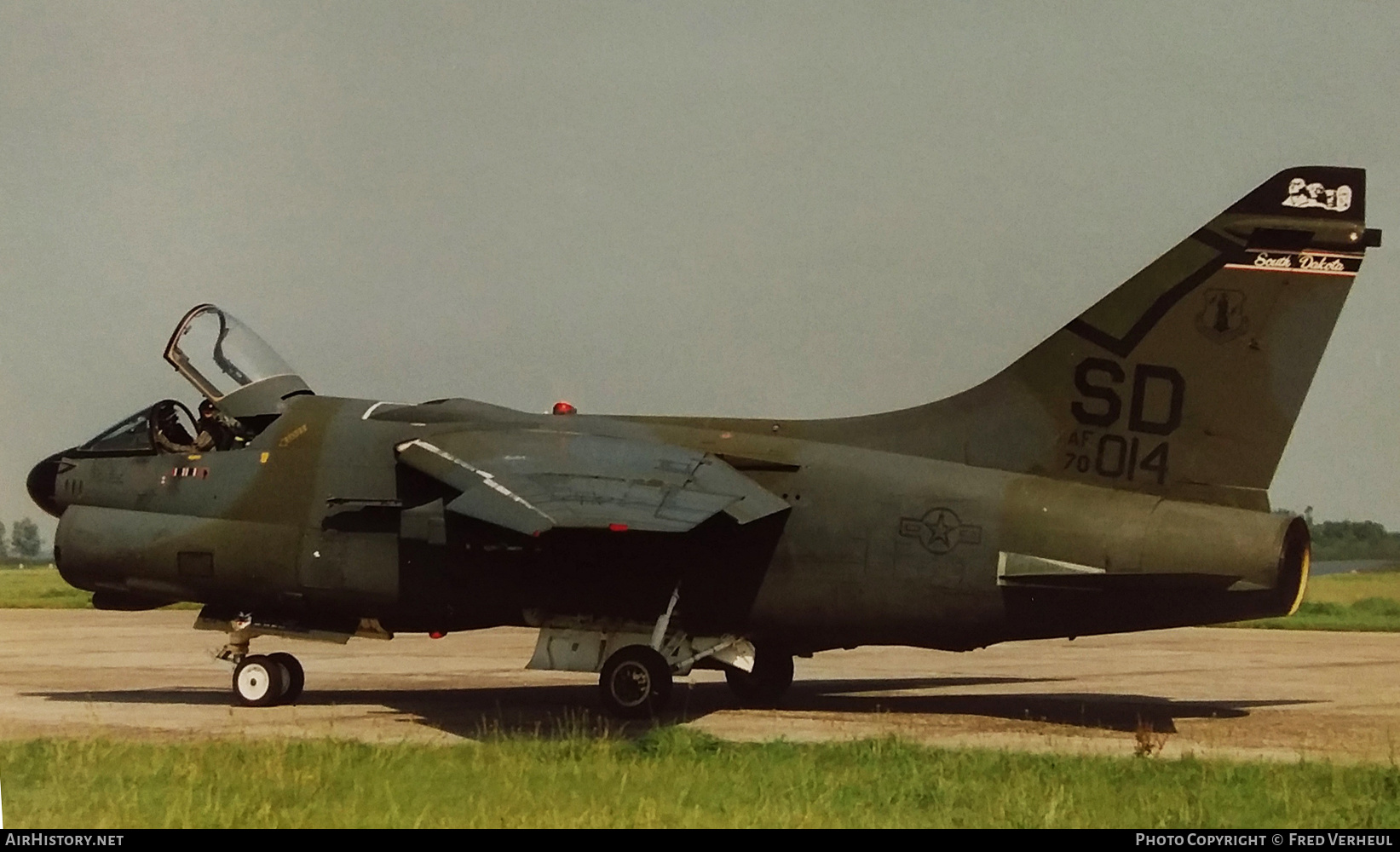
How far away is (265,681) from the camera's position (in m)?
16.5

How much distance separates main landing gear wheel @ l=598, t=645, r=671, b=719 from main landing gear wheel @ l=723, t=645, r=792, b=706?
2290 mm

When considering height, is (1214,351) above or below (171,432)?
above

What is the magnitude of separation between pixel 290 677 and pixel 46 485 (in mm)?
3408

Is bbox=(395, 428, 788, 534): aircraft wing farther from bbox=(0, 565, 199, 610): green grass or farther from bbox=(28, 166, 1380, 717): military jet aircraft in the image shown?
bbox=(0, 565, 199, 610): green grass

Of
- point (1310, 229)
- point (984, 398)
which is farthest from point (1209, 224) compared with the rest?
point (984, 398)

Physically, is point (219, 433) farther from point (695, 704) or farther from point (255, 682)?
point (695, 704)

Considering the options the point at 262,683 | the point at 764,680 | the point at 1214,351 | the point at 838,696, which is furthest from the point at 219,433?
the point at 1214,351

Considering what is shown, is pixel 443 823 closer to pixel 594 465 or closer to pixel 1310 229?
pixel 594 465

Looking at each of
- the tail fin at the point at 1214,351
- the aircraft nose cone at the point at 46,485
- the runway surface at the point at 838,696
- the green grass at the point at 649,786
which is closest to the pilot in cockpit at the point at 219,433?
the aircraft nose cone at the point at 46,485

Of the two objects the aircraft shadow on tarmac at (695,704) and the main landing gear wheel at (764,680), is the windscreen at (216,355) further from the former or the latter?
the main landing gear wheel at (764,680)

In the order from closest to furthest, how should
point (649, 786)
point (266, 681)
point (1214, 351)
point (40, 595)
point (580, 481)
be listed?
point (649, 786) < point (1214, 351) < point (580, 481) < point (266, 681) < point (40, 595)

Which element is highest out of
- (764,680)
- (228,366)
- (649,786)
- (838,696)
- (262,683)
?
(228,366)

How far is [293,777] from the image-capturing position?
1084cm

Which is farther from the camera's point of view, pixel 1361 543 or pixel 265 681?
pixel 1361 543
